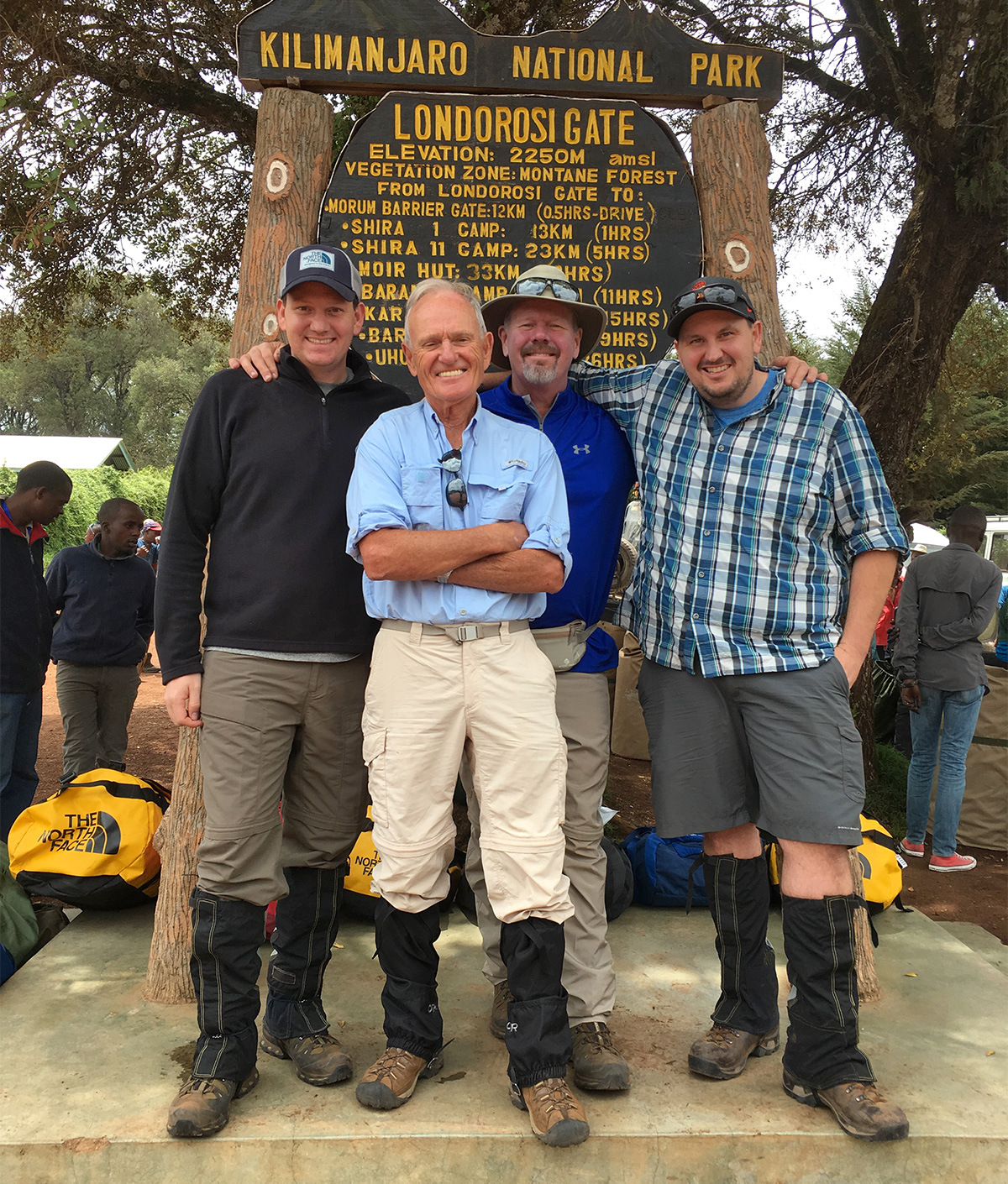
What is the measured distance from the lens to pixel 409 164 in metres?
3.91

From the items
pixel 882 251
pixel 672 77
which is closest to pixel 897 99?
pixel 882 251

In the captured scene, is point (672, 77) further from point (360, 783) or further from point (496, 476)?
point (360, 783)

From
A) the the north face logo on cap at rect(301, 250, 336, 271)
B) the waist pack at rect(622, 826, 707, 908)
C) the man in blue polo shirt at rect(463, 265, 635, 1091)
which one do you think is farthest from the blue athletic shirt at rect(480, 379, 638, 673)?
the waist pack at rect(622, 826, 707, 908)

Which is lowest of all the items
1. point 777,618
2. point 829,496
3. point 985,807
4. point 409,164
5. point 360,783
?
point 985,807

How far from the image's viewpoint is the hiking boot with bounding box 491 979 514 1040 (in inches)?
121

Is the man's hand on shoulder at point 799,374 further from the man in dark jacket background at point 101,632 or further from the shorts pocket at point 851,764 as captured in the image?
the man in dark jacket background at point 101,632

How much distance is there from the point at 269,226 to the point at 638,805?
4943 mm

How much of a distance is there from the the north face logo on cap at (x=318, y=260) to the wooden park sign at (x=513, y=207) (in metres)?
1.11

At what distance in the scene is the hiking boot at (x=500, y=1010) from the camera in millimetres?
3082

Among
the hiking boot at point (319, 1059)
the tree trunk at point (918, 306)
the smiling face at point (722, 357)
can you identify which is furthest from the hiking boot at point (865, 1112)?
the tree trunk at point (918, 306)

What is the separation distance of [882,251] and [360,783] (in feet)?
28.0

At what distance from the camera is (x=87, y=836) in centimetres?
404

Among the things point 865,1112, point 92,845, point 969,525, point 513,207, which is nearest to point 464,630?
point 865,1112

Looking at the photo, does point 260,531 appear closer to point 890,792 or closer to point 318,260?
point 318,260
